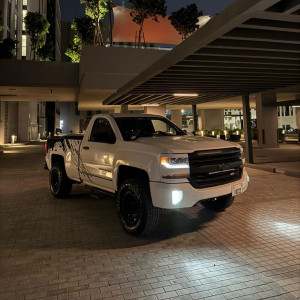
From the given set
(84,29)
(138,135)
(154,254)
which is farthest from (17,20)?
(154,254)

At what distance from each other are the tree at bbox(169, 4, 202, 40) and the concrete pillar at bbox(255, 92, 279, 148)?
49.2 feet

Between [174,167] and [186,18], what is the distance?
31.9 m

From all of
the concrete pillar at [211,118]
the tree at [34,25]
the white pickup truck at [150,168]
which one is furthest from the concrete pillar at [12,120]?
the white pickup truck at [150,168]

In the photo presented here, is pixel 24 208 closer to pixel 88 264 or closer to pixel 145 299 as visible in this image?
pixel 88 264

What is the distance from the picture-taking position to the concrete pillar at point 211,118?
40.4 m

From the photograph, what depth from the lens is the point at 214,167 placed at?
4.80 m

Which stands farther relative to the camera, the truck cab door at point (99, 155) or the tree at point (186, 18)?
the tree at point (186, 18)

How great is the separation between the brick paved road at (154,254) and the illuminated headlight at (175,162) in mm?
1279

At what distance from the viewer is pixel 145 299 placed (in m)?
3.08

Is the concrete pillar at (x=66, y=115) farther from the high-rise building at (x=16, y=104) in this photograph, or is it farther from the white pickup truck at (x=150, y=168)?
the white pickup truck at (x=150, y=168)

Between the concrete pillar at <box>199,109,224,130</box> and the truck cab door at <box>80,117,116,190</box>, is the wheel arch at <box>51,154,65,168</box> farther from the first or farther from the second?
the concrete pillar at <box>199,109,224,130</box>

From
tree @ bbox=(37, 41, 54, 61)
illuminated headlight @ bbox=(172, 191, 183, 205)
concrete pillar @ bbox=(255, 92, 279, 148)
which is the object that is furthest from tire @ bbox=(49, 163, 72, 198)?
tree @ bbox=(37, 41, 54, 61)

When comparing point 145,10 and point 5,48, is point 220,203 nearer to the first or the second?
point 145,10

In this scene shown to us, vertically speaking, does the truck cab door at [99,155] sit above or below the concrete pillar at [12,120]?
below
